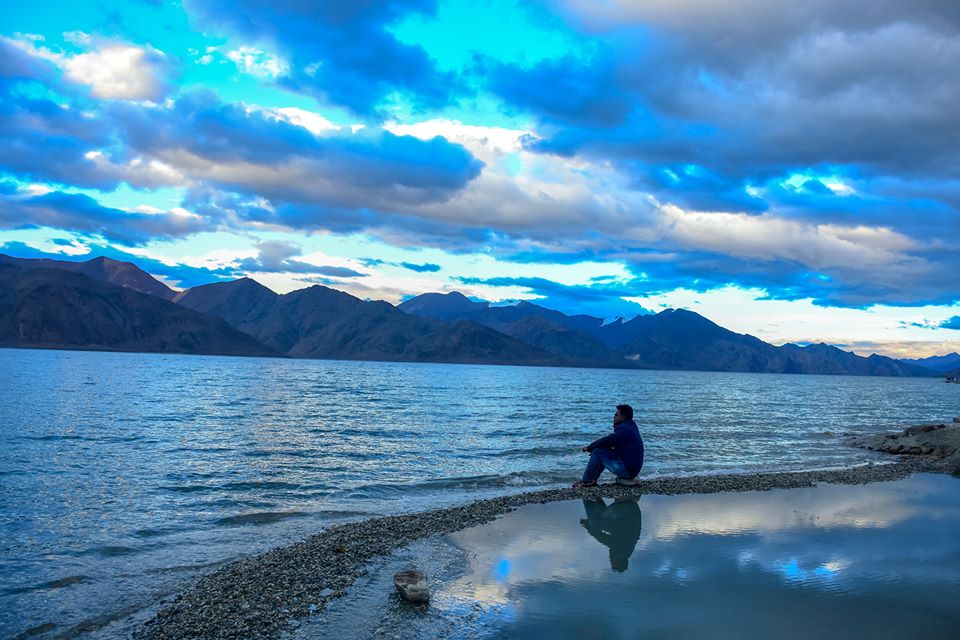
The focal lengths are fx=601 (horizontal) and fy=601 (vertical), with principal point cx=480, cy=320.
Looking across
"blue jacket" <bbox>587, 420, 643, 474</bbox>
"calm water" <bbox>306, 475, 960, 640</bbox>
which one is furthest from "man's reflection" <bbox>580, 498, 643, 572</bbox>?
"blue jacket" <bbox>587, 420, 643, 474</bbox>

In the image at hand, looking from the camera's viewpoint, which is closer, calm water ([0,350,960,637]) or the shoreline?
the shoreline

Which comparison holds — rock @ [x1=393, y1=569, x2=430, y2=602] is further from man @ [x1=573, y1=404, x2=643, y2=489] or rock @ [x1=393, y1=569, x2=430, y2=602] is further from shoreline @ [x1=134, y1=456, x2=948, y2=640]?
man @ [x1=573, y1=404, x2=643, y2=489]

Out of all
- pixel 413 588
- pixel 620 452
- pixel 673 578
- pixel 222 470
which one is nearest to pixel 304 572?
pixel 413 588

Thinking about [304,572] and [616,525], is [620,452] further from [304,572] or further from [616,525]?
[304,572]

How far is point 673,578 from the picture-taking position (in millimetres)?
10773

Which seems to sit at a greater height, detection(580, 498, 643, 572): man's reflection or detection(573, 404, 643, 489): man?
detection(573, 404, 643, 489): man

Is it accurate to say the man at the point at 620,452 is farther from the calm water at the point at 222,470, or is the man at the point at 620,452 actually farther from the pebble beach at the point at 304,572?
the calm water at the point at 222,470

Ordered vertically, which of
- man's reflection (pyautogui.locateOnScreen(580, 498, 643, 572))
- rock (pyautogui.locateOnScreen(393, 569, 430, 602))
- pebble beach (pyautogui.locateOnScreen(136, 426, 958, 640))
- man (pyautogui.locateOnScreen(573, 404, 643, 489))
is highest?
man (pyautogui.locateOnScreen(573, 404, 643, 489))

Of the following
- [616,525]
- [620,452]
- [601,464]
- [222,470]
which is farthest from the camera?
[222,470]

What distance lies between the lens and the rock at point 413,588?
9820 mm

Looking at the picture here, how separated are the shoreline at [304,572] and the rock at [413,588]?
4.21 feet

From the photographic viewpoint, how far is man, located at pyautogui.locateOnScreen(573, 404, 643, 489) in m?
19.7

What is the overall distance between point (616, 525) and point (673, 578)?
412 cm

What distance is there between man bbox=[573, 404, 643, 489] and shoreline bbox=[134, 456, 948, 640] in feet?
1.58
